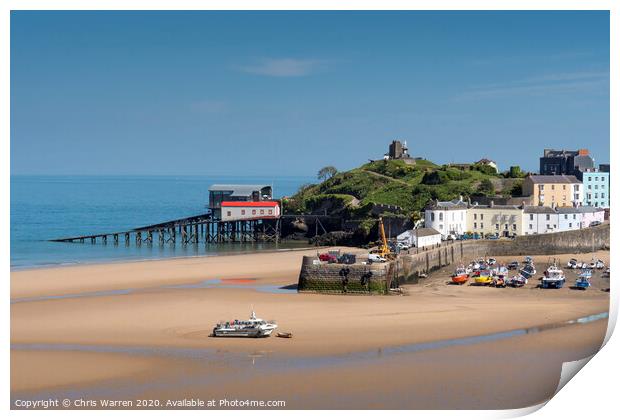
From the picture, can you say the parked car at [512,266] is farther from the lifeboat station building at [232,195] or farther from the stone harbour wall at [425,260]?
the lifeboat station building at [232,195]

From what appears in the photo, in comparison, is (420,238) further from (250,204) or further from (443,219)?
(250,204)

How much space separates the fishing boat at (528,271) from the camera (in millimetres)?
32906

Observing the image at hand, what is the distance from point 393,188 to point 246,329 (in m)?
38.5

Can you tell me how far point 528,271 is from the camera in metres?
33.3

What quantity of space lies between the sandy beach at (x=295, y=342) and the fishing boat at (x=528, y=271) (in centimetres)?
214

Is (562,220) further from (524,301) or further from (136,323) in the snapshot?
(136,323)

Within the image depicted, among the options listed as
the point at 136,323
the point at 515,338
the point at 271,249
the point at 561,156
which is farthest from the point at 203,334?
the point at 561,156

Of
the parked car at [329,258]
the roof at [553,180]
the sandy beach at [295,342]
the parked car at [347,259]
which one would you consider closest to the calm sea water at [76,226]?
the sandy beach at [295,342]

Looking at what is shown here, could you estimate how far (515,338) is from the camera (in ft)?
70.3

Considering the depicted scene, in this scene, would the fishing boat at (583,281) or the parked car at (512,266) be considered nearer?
the fishing boat at (583,281)

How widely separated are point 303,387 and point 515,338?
6.44 meters

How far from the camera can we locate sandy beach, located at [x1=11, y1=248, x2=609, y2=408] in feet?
56.3

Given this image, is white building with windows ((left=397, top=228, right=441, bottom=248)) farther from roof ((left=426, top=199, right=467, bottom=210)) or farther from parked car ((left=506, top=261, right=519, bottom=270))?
parked car ((left=506, top=261, right=519, bottom=270))

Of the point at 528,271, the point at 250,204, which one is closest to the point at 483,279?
the point at 528,271
